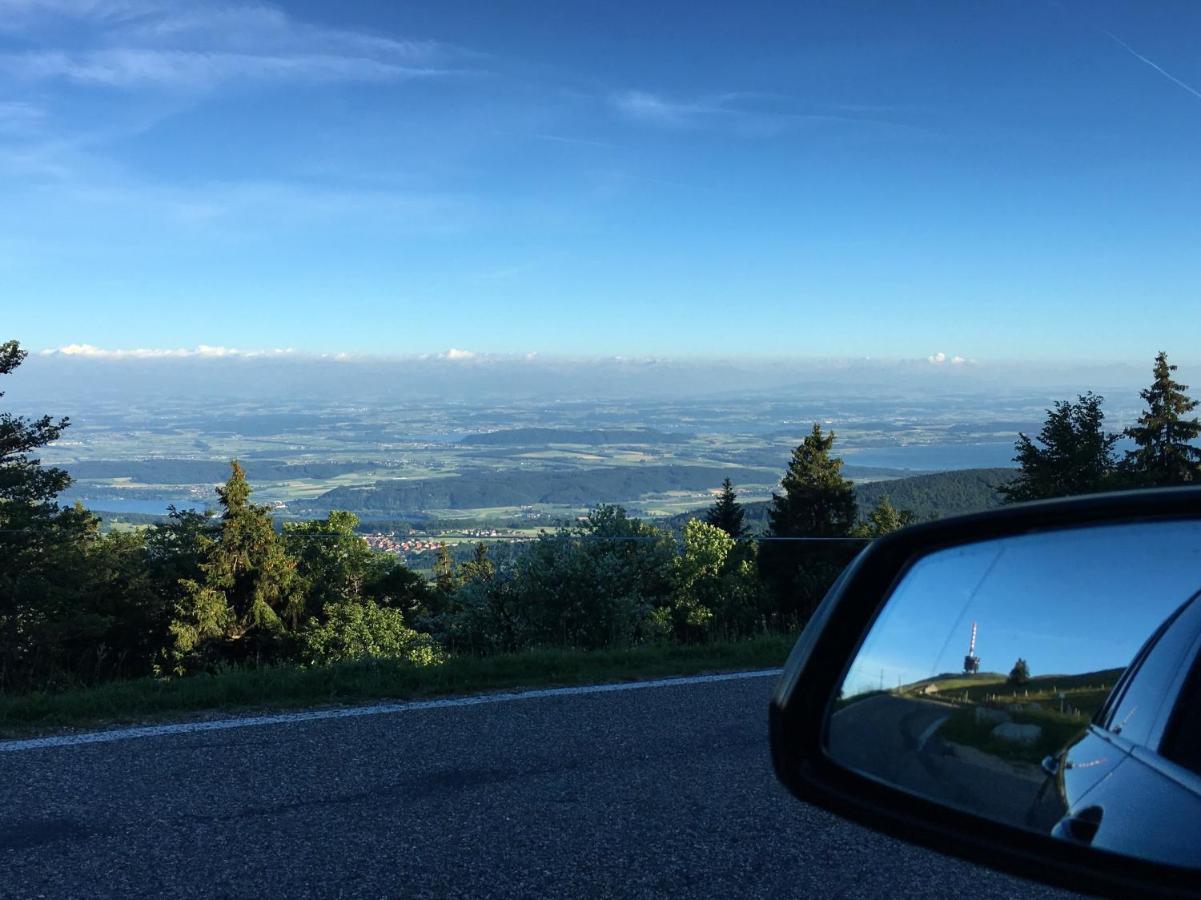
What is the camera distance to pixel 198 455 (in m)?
82.1

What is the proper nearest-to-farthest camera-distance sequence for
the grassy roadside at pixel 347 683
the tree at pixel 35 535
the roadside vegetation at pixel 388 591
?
the grassy roadside at pixel 347 683 < the roadside vegetation at pixel 388 591 < the tree at pixel 35 535

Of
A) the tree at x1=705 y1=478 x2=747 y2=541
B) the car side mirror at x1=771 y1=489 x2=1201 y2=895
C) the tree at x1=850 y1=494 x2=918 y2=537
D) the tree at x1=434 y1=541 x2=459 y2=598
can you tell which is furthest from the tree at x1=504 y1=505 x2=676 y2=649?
the tree at x1=850 y1=494 x2=918 y2=537

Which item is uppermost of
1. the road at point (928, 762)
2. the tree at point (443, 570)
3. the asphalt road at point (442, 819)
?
the road at point (928, 762)

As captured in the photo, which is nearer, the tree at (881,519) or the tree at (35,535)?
the tree at (35,535)

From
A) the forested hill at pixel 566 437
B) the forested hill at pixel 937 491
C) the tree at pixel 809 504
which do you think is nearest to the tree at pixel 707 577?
the tree at pixel 809 504

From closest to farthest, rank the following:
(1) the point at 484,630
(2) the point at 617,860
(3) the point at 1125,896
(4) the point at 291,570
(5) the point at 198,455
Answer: (3) the point at 1125,896, (2) the point at 617,860, (1) the point at 484,630, (4) the point at 291,570, (5) the point at 198,455

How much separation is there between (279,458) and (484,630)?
249ft

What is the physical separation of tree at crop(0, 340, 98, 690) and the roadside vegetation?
6cm

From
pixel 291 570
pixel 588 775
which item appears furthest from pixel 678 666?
pixel 291 570

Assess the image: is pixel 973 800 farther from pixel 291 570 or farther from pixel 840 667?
pixel 291 570

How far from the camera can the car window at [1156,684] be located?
147 cm

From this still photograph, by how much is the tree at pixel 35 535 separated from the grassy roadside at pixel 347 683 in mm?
15209

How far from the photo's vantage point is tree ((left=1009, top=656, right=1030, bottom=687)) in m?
1.61

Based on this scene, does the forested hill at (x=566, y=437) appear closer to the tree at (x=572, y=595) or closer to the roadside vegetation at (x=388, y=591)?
the roadside vegetation at (x=388, y=591)
